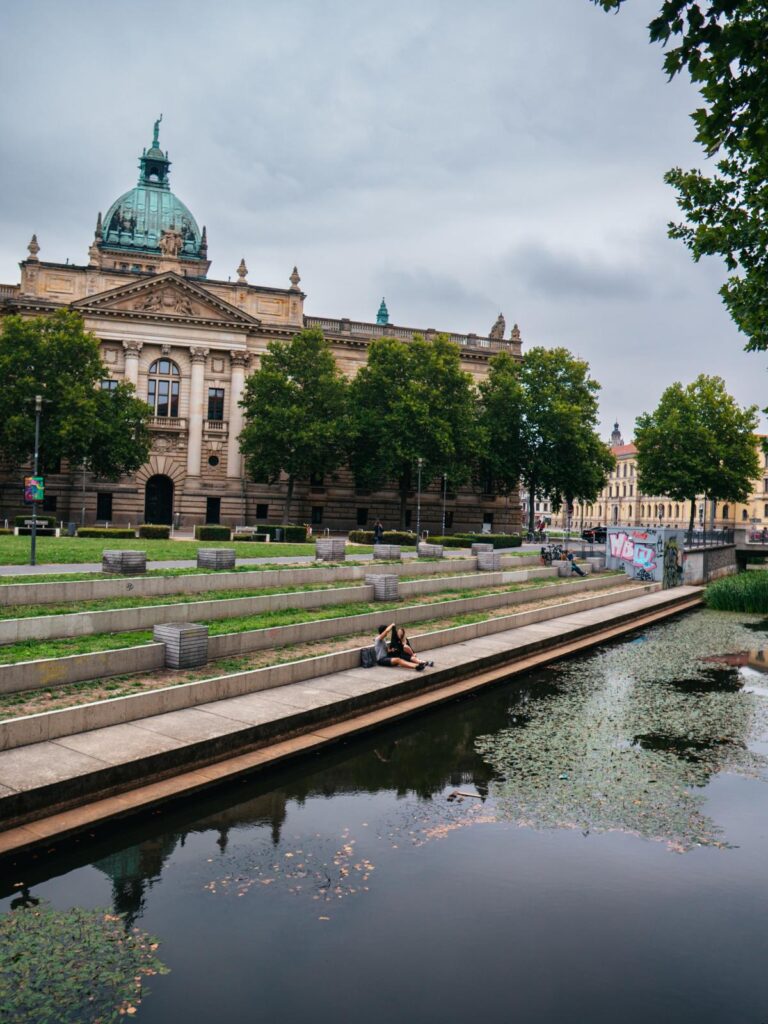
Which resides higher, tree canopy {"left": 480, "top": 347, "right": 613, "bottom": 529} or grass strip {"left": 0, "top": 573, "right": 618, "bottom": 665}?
tree canopy {"left": 480, "top": 347, "right": 613, "bottom": 529}

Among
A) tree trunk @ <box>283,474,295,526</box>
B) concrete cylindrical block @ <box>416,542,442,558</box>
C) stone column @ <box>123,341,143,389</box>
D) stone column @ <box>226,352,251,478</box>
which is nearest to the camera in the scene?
concrete cylindrical block @ <box>416,542,442,558</box>

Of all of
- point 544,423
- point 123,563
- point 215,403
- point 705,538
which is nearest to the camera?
point 123,563

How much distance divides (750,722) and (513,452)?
52384 mm

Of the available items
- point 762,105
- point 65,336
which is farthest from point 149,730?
point 65,336

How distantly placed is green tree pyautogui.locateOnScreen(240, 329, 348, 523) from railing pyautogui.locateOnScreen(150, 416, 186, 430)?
630 cm

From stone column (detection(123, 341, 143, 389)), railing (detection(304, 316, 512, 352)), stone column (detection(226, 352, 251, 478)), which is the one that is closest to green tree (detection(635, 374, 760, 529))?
railing (detection(304, 316, 512, 352))

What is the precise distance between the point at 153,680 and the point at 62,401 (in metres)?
41.0

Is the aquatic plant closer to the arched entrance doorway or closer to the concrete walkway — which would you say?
the concrete walkway

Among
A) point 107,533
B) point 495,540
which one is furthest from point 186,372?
point 495,540

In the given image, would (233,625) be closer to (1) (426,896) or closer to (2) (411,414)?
(1) (426,896)

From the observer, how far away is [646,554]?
154 ft

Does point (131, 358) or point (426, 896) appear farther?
point (131, 358)

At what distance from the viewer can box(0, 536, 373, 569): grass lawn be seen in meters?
28.4

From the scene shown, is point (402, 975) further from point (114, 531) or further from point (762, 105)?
point (114, 531)
